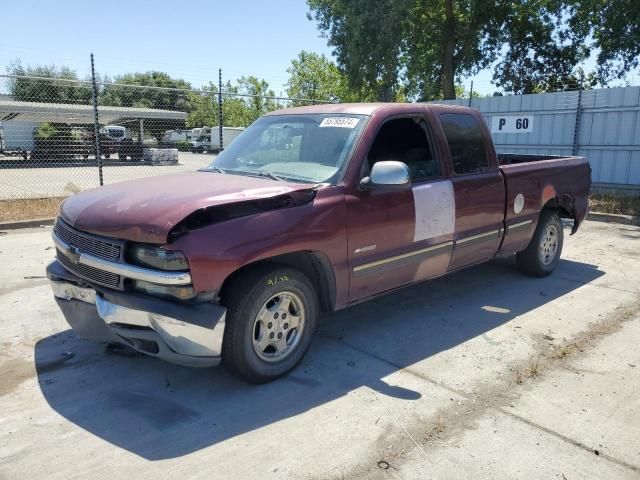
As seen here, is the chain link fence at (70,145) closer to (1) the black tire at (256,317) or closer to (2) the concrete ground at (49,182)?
(2) the concrete ground at (49,182)

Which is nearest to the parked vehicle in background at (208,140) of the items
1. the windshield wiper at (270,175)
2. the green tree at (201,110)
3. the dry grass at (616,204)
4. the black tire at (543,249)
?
the green tree at (201,110)

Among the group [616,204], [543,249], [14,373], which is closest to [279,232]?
[14,373]

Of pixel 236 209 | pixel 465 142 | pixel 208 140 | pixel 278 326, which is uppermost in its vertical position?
pixel 465 142

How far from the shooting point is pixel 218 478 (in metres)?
2.65

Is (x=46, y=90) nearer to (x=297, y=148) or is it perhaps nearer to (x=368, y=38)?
(x=368, y=38)

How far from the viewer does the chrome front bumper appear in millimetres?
3078

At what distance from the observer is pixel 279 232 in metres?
3.41

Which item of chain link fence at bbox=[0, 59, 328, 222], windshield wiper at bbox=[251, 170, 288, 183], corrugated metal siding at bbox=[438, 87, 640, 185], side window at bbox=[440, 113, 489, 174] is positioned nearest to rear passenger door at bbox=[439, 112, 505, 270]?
side window at bbox=[440, 113, 489, 174]

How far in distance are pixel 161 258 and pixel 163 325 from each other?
0.40 m

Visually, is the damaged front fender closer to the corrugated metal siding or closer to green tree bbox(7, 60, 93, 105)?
the corrugated metal siding

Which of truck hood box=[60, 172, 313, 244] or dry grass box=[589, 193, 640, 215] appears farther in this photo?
dry grass box=[589, 193, 640, 215]

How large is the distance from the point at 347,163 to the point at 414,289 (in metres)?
2.36

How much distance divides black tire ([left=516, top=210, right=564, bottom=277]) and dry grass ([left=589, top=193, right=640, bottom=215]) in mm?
5133

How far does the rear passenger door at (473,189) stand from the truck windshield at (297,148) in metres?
1.19
